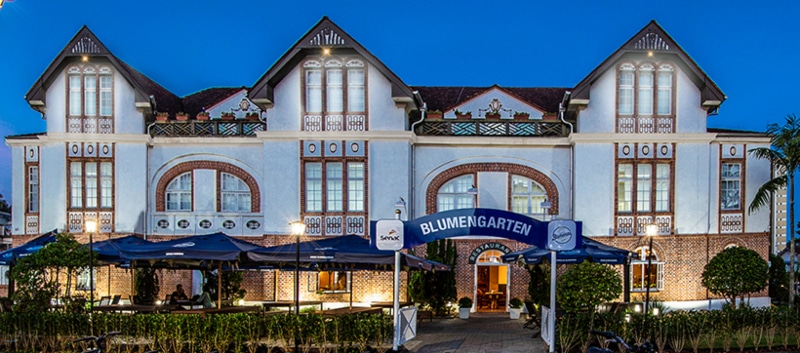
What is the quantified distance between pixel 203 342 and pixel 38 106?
47.2ft

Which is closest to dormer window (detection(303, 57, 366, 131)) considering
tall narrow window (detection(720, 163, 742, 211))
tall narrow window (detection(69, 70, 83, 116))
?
tall narrow window (detection(69, 70, 83, 116))

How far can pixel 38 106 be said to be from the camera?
22703 mm

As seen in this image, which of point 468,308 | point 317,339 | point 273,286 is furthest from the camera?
point 273,286

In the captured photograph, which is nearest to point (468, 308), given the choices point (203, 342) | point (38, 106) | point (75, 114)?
point (203, 342)

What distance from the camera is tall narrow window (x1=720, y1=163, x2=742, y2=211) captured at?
71.7 feet

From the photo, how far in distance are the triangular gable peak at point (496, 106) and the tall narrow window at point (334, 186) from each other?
A: 4.90 m

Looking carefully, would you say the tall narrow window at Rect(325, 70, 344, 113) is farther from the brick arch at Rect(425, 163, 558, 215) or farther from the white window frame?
the white window frame

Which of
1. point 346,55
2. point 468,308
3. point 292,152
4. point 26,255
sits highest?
point 346,55

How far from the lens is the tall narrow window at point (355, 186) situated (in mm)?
21469

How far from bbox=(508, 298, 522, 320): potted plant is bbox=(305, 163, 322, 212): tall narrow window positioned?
739 cm

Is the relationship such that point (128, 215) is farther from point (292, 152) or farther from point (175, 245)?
point (175, 245)

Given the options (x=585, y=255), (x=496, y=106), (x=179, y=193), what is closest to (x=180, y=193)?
(x=179, y=193)

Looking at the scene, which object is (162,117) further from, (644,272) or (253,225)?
(644,272)

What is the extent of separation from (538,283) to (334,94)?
9531 millimetres
